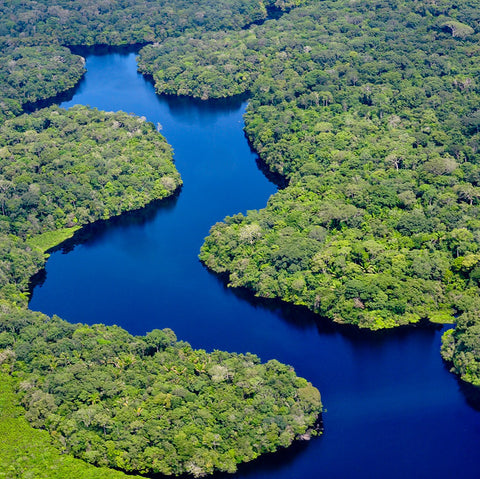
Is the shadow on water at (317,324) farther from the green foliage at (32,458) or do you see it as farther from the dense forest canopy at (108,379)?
the green foliage at (32,458)

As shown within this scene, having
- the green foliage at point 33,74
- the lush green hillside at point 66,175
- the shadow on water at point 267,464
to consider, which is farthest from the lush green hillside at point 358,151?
the shadow on water at point 267,464

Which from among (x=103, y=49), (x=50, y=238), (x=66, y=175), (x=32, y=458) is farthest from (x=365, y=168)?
(x=103, y=49)

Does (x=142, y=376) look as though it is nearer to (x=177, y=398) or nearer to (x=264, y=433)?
(x=177, y=398)

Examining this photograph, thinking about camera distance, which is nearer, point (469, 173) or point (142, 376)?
point (142, 376)

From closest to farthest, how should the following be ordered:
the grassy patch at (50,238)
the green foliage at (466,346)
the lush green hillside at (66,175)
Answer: the green foliage at (466,346)
the lush green hillside at (66,175)
the grassy patch at (50,238)

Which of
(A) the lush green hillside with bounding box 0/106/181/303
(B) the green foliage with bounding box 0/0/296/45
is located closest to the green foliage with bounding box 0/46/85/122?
(B) the green foliage with bounding box 0/0/296/45

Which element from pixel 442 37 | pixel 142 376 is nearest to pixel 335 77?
pixel 442 37

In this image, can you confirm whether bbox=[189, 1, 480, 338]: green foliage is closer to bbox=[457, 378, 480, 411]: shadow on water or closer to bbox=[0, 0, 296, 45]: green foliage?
bbox=[457, 378, 480, 411]: shadow on water
